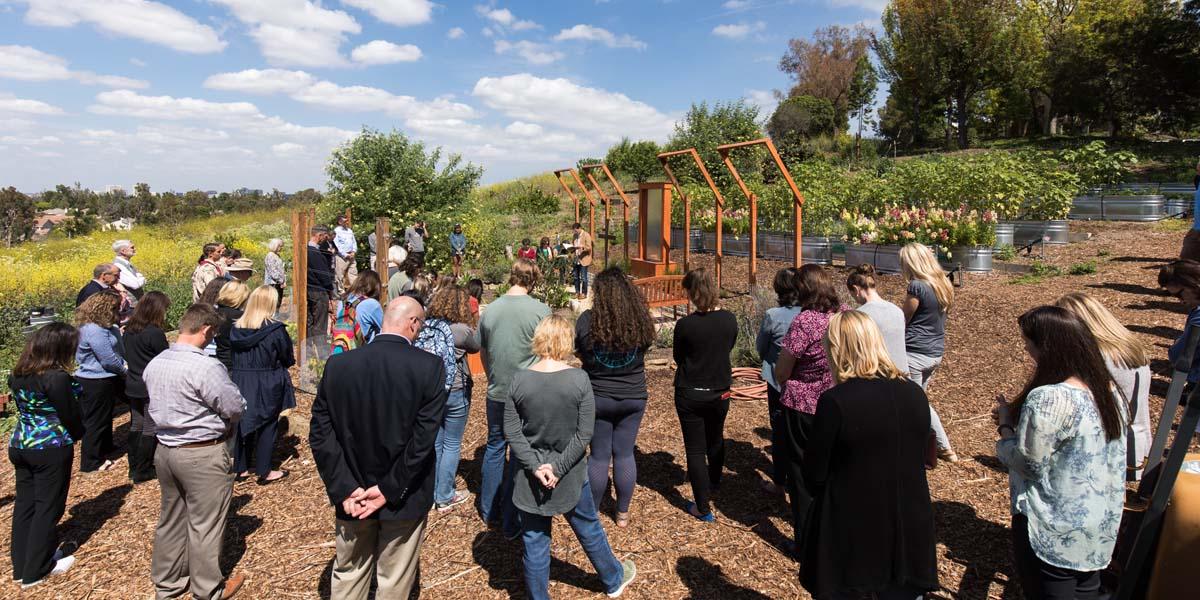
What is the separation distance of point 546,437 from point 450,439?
153 centimetres

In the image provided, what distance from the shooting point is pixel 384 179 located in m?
15.2

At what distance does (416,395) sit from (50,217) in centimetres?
4189

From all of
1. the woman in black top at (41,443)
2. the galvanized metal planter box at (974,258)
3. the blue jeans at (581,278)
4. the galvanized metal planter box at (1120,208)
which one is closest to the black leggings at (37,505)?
the woman in black top at (41,443)

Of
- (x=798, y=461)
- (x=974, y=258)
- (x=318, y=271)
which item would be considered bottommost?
(x=798, y=461)

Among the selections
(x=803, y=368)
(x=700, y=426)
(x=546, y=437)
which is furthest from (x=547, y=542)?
(x=803, y=368)

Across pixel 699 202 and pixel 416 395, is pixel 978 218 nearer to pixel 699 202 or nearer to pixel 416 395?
pixel 699 202

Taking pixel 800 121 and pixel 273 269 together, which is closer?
pixel 273 269

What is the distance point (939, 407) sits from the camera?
5594 millimetres

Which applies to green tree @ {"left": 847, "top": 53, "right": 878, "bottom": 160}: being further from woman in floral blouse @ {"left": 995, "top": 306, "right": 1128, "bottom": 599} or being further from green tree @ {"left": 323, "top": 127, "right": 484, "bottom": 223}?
woman in floral blouse @ {"left": 995, "top": 306, "right": 1128, "bottom": 599}

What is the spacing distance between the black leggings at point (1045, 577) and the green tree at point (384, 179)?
13985 mm

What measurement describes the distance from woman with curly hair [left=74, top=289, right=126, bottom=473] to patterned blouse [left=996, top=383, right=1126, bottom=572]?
18.5 ft

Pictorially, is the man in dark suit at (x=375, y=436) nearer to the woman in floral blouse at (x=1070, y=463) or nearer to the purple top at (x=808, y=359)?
the purple top at (x=808, y=359)

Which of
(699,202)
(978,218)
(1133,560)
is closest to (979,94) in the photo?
(699,202)

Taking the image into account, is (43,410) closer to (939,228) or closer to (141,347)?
(141,347)
